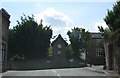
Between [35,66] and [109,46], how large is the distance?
Answer: 28.7 meters

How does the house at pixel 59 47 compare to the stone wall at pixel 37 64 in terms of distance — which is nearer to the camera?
the stone wall at pixel 37 64

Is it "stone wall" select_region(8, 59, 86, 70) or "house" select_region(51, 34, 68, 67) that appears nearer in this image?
"stone wall" select_region(8, 59, 86, 70)

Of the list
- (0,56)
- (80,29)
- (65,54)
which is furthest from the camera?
(65,54)

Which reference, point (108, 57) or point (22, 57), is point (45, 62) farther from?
point (108, 57)

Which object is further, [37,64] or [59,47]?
[59,47]

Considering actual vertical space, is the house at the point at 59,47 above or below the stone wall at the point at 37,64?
above

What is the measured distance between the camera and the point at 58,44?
8862 centimetres

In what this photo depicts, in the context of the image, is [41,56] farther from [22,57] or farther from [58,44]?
[58,44]

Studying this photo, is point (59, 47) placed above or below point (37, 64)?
above

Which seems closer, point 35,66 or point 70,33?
point 35,66

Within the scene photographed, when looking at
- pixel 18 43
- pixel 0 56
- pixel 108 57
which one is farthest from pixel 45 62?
pixel 108 57

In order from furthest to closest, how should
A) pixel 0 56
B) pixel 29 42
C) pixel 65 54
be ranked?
pixel 65 54 < pixel 29 42 < pixel 0 56

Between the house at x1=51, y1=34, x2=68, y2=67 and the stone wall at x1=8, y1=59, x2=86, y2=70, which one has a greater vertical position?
the house at x1=51, y1=34, x2=68, y2=67

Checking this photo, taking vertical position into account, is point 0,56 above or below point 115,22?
below
